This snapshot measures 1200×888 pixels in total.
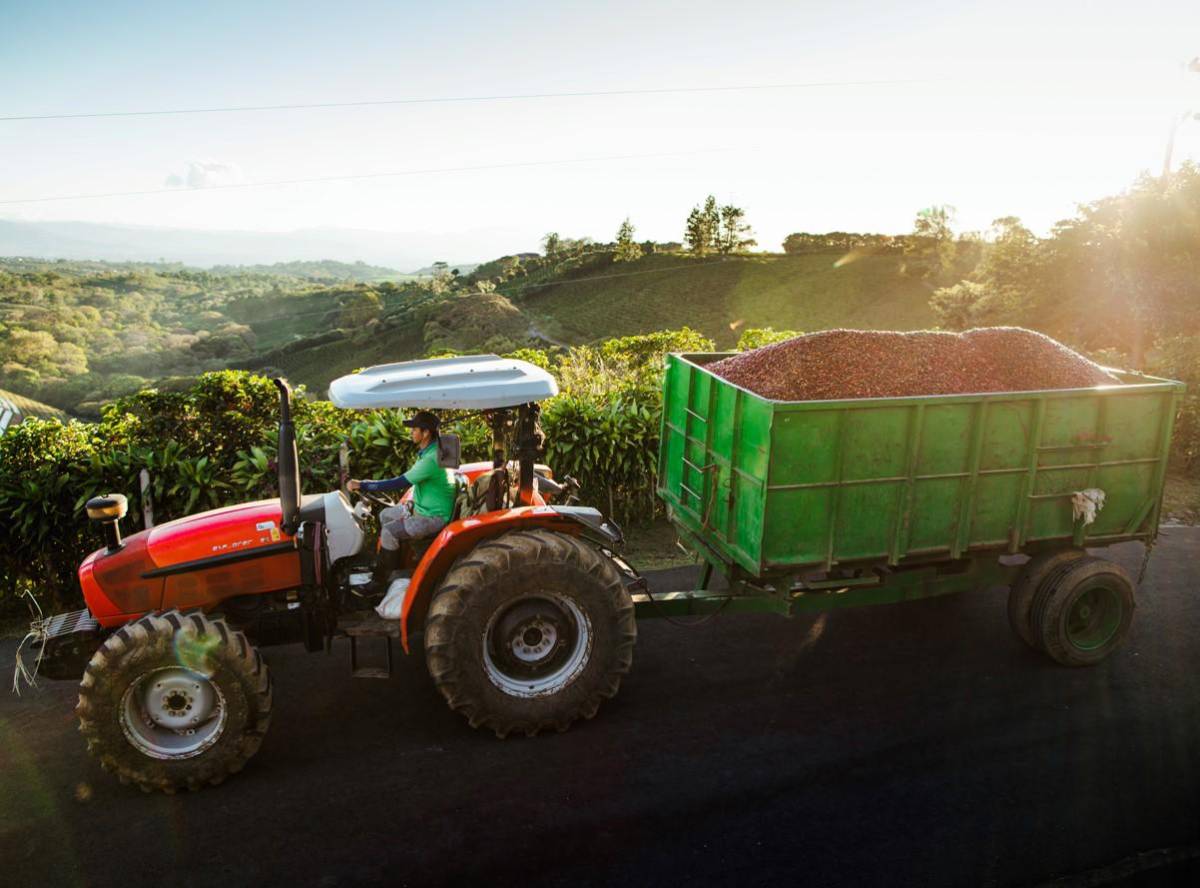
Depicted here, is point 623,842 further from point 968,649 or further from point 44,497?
point 44,497

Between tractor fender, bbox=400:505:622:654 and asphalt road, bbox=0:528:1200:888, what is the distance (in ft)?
2.92

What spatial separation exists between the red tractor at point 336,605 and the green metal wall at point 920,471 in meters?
1.09

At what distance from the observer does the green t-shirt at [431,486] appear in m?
5.30

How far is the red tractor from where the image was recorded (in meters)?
4.62

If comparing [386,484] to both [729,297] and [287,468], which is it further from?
[729,297]

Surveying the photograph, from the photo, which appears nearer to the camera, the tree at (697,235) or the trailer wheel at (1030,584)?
the trailer wheel at (1030,584)

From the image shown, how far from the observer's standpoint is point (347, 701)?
570 cm

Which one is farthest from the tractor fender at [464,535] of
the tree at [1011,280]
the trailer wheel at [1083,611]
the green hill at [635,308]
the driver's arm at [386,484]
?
the green hill at [635,308]

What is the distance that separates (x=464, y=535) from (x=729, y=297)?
6234 centimetres

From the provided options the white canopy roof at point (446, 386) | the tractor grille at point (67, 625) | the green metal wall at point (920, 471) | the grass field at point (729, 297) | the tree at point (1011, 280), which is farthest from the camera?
the grass field at point (729, 297)

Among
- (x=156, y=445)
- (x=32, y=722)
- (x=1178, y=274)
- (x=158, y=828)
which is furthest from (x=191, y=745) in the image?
(x=1178, y=274)

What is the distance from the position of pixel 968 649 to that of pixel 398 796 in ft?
15.2

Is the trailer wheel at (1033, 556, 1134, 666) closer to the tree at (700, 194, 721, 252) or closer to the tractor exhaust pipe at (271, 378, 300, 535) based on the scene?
the tractor exhaust pipe at (271, 378, 300, 535)

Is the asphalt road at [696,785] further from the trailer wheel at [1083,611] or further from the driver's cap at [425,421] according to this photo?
the driver's cap at [425,421]
